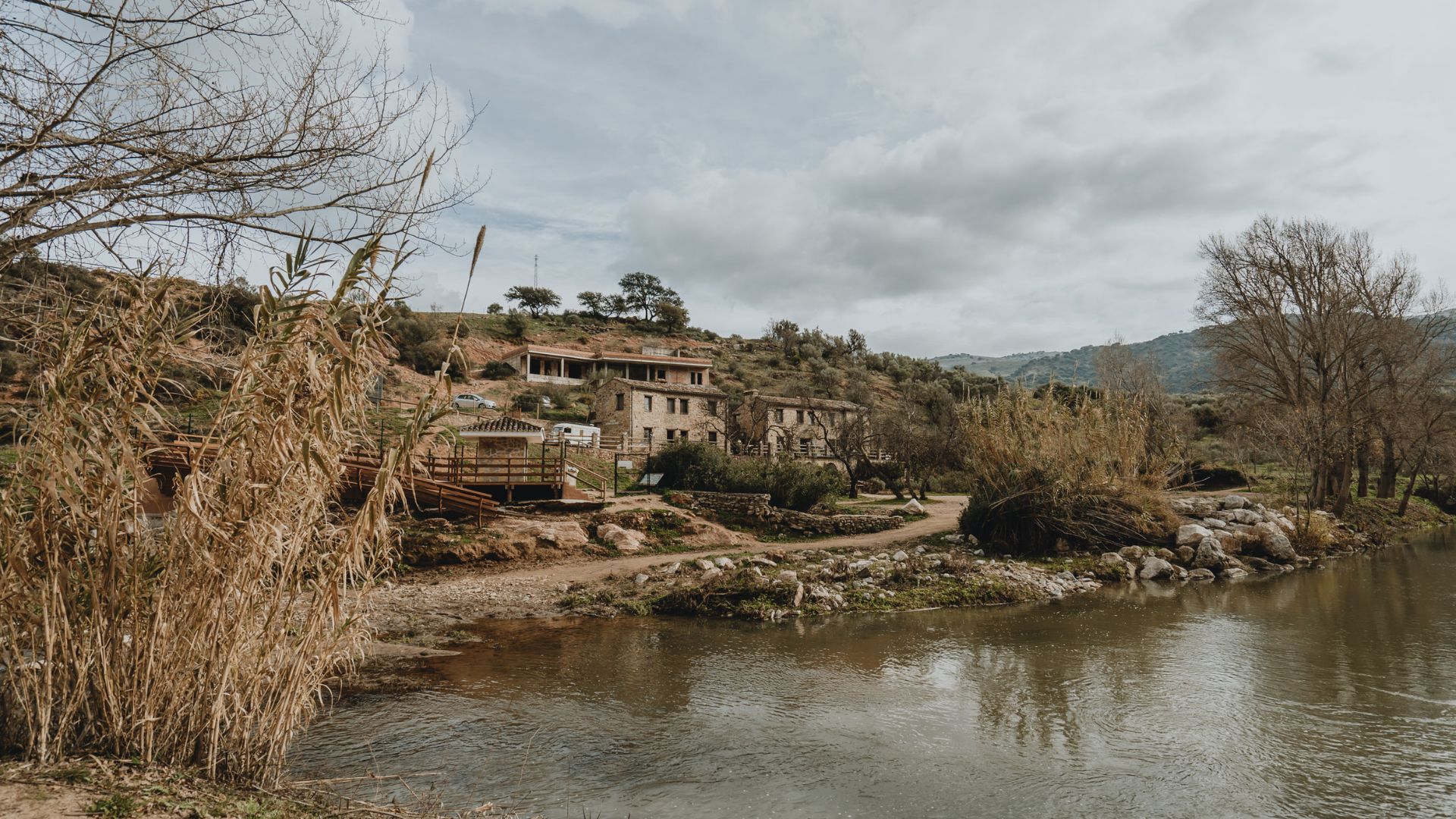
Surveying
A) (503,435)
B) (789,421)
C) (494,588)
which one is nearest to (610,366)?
(789,421)

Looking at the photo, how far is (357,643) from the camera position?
191 inches

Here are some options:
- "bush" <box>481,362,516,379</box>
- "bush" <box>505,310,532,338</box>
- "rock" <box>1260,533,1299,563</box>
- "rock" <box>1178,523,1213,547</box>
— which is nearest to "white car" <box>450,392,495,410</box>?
"bush" <box>481,362,516,379</box>

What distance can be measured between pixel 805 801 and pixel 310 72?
22.4ft

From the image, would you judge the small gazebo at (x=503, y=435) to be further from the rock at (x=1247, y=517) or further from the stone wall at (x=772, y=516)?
the rock at (x=1247, y=517)

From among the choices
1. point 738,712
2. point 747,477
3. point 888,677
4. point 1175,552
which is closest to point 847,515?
point 747,477

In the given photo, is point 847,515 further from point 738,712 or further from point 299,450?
point 299,450

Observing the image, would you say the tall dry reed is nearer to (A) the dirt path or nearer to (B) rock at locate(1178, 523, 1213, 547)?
(A) the dirt path

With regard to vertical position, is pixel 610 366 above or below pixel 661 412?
above

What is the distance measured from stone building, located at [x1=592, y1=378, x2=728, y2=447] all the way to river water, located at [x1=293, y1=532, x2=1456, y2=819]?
33.7 metres

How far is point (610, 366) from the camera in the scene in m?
66.1

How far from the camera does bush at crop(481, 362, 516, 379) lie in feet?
199

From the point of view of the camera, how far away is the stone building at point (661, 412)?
1844 inches

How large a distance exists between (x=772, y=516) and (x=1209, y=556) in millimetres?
10993

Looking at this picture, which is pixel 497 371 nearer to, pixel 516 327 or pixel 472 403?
pixel 472 403
